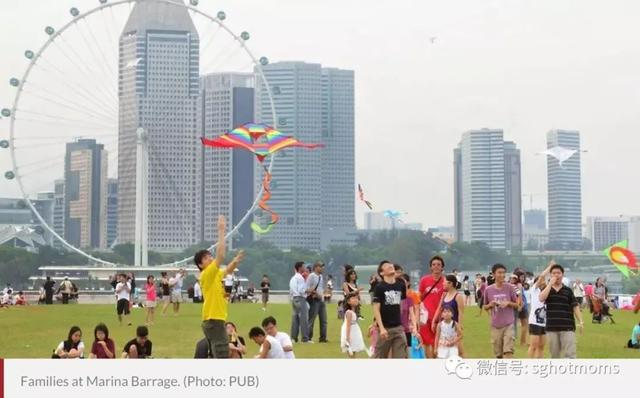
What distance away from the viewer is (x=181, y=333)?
979 inches

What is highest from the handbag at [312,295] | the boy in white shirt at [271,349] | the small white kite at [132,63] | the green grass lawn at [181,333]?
the small white kite at [132,63]

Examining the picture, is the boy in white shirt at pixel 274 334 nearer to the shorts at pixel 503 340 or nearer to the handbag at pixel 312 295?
the shorts at pixel 503 340

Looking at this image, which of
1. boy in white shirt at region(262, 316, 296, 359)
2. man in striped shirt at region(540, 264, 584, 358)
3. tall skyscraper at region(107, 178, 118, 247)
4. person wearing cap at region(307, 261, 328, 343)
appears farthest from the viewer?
tall skyscraper at region(107, 178, 118, 247)

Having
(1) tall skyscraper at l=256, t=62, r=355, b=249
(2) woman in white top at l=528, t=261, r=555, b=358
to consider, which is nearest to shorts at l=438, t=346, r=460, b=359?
(2) woman in white top at l=528, t=261, r=555, b=358

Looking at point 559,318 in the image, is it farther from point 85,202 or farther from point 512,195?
point 512,195

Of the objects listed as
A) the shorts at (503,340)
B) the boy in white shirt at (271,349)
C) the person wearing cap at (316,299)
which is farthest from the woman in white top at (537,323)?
the person wearing cap at (316,299)

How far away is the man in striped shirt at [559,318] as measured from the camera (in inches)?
565

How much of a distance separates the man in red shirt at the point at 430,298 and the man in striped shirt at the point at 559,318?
134cm

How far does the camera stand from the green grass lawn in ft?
65.3

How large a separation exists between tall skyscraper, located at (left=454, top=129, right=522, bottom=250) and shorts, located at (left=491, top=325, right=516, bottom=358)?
14586 centimetres

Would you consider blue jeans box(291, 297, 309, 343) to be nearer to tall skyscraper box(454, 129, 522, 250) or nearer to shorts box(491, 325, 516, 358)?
shorts box(491, 325, 516, 358)

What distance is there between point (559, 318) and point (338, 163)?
366 feet
